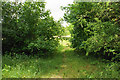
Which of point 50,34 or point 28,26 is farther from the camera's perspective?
point 50,34

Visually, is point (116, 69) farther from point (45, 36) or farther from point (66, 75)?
point (45, 36)

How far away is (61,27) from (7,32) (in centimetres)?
421

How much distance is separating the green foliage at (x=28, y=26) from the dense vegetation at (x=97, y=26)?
1.47 metres

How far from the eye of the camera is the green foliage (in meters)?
9.46

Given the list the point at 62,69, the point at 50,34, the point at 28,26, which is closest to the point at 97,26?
the point at 62,69

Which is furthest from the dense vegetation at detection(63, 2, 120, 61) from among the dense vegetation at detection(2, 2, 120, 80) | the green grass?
the green grass

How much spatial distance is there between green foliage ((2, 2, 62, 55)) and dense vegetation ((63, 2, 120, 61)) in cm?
147

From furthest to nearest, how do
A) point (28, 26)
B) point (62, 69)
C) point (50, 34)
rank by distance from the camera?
point (50, 34)
point (28, 26)
point (62, 69)

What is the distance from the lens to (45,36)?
962cm

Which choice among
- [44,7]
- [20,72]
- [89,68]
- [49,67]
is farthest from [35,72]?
[44,7]

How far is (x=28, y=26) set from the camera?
959cm

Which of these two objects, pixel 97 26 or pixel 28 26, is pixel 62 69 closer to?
pixel 97 26

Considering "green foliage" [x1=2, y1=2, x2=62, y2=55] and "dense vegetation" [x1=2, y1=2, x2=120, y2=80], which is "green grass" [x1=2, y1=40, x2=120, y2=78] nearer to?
"dense vegetation" [x1=2, y1=2, x2=120, y2=80]

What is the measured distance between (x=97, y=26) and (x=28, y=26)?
515cm
